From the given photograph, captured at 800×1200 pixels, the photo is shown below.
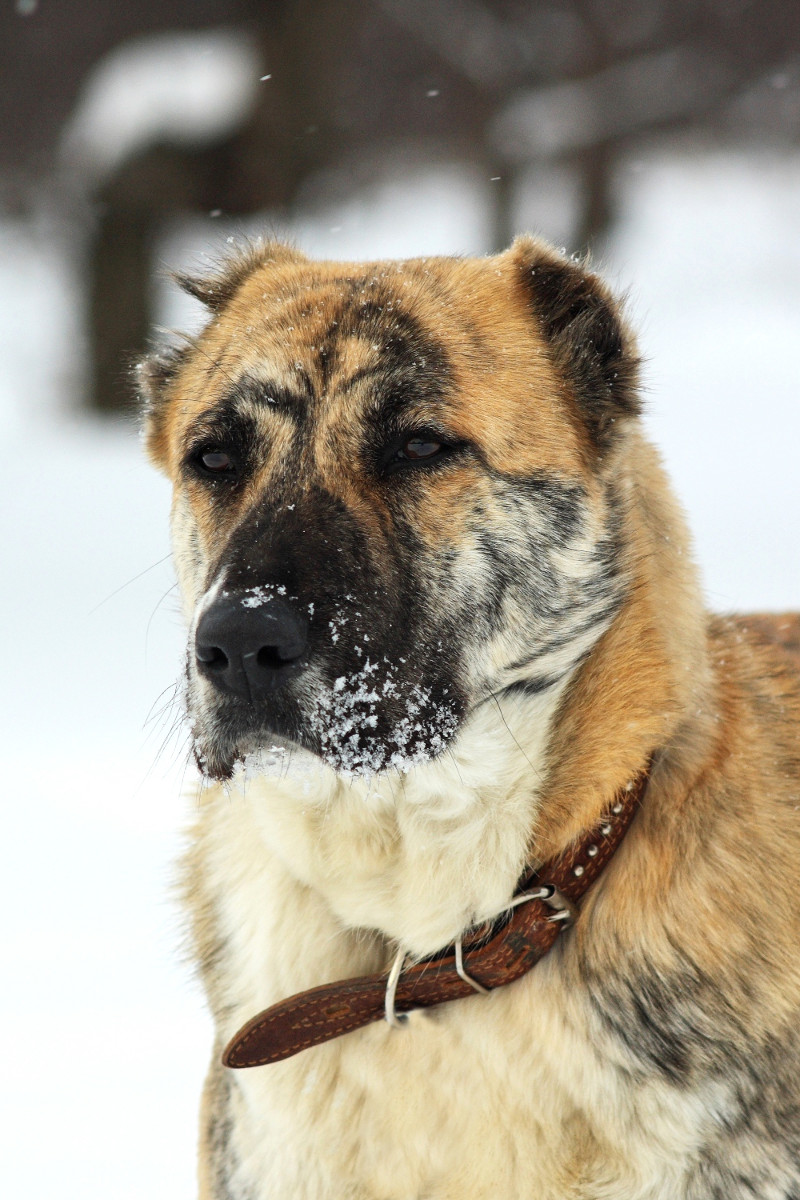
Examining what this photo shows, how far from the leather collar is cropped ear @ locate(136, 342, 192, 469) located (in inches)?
53.6

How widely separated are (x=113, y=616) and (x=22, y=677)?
4.27 feet

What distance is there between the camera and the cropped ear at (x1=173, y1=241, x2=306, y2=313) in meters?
3.00

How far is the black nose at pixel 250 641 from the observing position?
2035mm

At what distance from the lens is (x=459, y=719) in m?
2.32

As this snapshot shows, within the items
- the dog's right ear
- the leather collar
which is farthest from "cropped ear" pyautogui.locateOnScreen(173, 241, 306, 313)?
the leather collar

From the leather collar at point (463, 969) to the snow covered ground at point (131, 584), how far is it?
574mm

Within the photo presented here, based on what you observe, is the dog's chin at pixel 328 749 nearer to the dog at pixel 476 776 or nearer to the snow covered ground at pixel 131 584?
the dog at pixel 476 776

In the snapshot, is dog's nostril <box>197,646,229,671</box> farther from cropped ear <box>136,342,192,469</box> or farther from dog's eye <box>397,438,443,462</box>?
cropped ear <box>136,342,192,469</box>

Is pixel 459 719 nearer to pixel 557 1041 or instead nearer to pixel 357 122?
pixel 557 1041

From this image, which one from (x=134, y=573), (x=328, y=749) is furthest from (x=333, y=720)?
(x=134, y=573)

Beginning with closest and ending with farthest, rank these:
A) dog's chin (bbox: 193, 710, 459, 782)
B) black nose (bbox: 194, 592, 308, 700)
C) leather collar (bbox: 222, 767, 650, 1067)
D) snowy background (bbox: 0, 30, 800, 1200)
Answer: black nose (bbox: 194, 592, 308, 700)
dog's chin (bbox: 193, 710, 459, 782)
leather collar (bbox: 222, 767, 650, 1067)
snowy background (bbox: 0, 30, 800, 1200)

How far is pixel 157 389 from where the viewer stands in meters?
2.97

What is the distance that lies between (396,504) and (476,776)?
0.55 m

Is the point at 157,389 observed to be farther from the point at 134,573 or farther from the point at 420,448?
the point at 134,573
